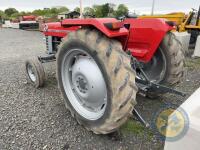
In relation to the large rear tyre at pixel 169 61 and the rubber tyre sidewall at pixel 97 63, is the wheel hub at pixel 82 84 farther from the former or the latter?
the large rear tyre at pixel 169 61

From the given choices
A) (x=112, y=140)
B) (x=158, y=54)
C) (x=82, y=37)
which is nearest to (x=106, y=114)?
(x=112, y=140)

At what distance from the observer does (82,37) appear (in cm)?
220

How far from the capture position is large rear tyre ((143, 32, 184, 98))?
Result: 2.90m

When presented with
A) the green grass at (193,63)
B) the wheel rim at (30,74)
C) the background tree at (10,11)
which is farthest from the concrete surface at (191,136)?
the background tree at (10,11)

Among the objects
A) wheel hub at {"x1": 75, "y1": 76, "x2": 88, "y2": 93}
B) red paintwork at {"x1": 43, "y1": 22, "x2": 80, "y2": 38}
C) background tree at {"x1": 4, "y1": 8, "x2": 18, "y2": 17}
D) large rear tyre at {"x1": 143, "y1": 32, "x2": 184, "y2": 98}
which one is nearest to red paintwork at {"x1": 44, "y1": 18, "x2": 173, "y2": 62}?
large rear tyre at {"x1": 143, "y1": 32, "x2": 184, "y2": 98}

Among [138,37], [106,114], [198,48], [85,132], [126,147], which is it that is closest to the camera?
[106,114]

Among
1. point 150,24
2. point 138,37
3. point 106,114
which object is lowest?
point 106,114

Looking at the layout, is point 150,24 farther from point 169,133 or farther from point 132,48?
point 169,133

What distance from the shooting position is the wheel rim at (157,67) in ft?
9.94

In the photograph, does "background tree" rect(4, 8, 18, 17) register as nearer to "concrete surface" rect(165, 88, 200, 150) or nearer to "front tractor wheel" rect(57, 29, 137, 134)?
"front tractor wheel" rect(57, 29, 137, 134)

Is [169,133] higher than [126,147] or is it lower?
higher

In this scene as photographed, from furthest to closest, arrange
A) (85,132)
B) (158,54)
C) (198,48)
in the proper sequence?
(198,48)
(158,54)
(85,132)

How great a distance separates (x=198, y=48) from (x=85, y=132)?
564cm

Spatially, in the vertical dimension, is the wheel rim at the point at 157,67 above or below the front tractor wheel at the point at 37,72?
above
